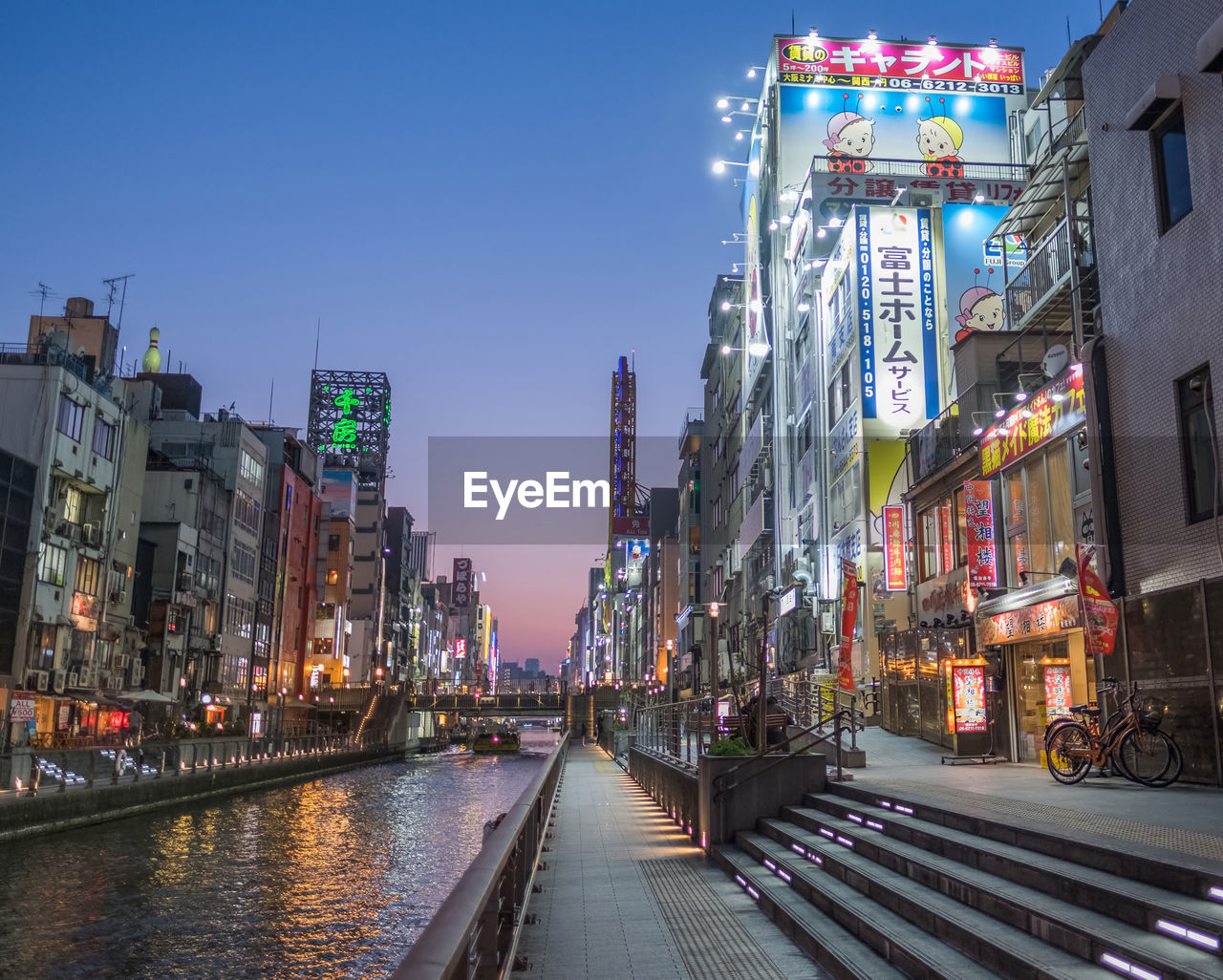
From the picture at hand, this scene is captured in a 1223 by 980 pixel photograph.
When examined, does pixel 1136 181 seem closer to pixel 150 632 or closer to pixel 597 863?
pixel 597 863

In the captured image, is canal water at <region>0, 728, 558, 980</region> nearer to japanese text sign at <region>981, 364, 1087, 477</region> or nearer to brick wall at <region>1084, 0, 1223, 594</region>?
brick wall at <region>1084, 0, 1223, 594</region>

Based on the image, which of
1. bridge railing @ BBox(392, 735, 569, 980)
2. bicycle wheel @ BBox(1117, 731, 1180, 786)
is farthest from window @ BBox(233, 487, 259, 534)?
bridge railing @ BBox(392, 735, 569, 980)

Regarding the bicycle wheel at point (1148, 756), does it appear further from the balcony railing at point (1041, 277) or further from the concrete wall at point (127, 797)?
the concrete wall at point (127, 797)

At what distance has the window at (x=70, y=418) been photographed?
42750 millimetres

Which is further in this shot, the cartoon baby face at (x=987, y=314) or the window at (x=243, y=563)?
the window at (x=243, y=563)

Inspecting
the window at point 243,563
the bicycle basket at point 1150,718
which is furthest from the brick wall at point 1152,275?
the window at point 243,563

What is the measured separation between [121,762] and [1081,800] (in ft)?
84.4

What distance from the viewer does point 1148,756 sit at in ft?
47.7

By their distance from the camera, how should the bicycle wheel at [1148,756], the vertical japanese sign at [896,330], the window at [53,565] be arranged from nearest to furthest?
the bicycle wheel at [1148,756], the vertical japanese sign at [896,330], the window at [53,565]

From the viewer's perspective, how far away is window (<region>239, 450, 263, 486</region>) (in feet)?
221

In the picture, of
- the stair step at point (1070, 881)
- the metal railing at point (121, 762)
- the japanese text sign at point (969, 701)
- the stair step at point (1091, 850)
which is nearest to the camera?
the stair step at point (1070, 881)

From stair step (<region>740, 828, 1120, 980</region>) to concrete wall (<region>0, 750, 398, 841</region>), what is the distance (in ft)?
62.2

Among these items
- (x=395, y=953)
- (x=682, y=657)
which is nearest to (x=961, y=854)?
(x=395, y=953)

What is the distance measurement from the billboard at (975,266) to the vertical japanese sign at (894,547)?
8.06m
